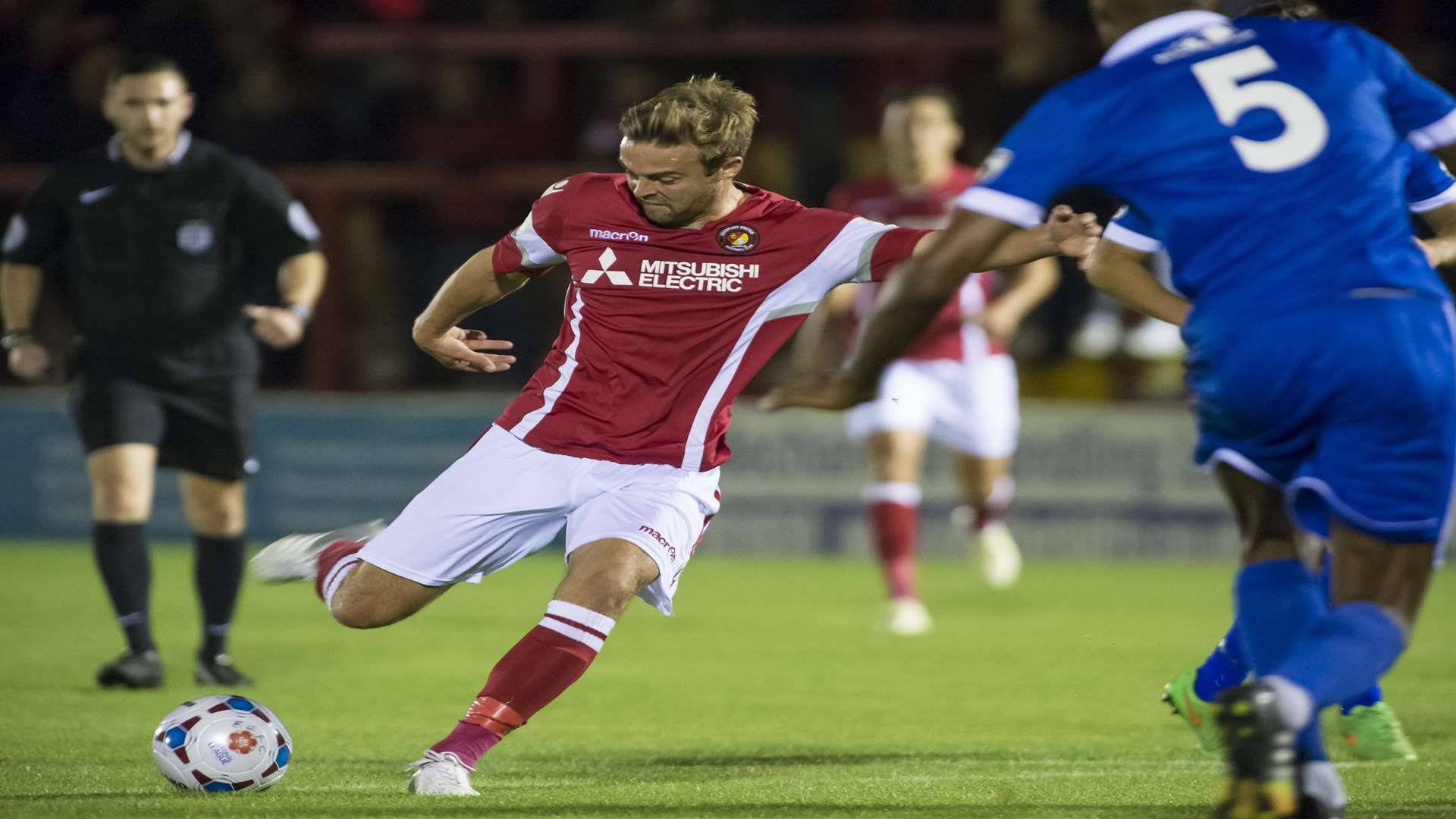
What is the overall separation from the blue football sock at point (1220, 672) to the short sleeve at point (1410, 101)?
5.12ft

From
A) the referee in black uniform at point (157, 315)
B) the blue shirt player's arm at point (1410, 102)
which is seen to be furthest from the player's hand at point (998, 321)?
the blue shirt player's arm at point (1410, 102)

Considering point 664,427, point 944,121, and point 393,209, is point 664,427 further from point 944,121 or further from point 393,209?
point 393,209

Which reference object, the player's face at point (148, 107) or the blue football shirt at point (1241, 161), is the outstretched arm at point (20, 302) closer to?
the player's face at point (148, 107)

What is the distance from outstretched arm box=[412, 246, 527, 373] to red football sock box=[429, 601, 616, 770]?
0.82 meters

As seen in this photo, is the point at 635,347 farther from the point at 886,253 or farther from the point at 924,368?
the point at 924,368

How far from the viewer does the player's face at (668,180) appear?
4832mm

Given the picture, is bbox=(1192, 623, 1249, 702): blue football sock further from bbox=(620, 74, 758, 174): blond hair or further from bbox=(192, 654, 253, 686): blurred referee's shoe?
bbox=(192, 654, 253, 686): blurred referee's shoe

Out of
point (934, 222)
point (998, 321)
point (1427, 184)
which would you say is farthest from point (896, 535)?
point (1427, 184)

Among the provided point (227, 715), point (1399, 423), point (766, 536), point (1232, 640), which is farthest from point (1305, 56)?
point (766, 536)

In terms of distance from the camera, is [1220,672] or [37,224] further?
[37,224]

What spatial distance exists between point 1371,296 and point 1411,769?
2119 mm

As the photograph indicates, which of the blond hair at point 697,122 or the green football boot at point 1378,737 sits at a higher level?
the blond hair at point 697,122

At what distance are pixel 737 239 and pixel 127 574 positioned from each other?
125 inches

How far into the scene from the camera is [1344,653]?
353cm
